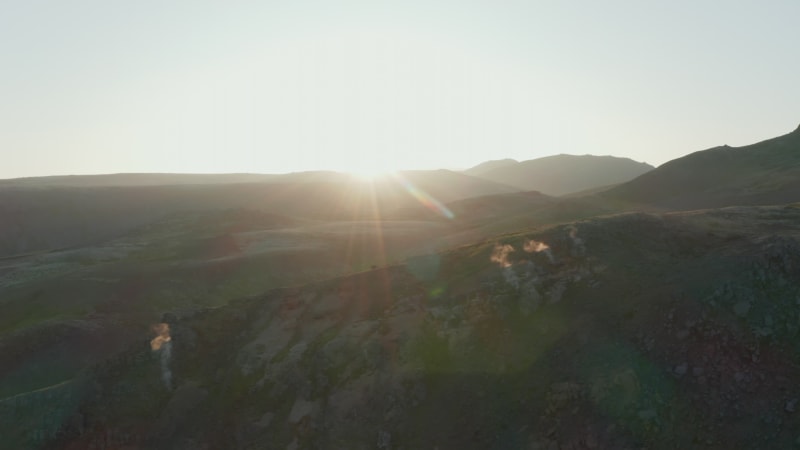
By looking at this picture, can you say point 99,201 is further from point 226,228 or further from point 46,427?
point 46,427

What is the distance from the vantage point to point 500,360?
20078 mm

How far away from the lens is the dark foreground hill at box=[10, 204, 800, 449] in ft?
54.7

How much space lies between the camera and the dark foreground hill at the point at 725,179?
200ft

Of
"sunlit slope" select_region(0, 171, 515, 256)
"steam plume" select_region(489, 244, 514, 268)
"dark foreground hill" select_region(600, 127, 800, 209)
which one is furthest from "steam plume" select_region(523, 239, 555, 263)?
"sunlit slope" select_region(0, 171, 515, 256)

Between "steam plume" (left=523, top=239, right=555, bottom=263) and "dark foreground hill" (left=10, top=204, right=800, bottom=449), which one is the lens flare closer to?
"steam plume" (left=523, top=239, right=555, bottom=263)

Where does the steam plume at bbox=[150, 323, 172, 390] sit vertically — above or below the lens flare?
above

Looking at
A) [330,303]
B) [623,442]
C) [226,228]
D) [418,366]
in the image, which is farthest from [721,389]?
[226,228]

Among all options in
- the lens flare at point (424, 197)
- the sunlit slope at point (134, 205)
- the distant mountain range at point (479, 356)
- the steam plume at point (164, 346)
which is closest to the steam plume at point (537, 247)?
the distant mountain range at point (479, 356)

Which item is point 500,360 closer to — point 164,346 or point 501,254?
point 501,254

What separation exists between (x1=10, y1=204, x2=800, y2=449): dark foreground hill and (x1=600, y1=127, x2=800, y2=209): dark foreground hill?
37.9m

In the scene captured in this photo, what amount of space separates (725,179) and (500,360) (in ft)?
211

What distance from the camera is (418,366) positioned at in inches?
825

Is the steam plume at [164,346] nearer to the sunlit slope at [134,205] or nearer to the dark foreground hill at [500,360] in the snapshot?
the dark foreground hill at [500,360]

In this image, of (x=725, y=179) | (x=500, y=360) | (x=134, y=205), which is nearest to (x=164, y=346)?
(x=500, y=360)
